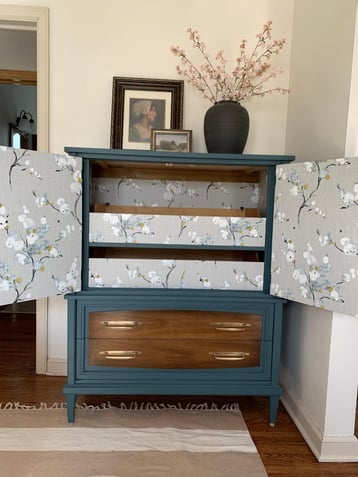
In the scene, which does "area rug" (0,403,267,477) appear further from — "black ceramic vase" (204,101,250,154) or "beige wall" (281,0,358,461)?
"black ceramic vase" (204,101,250,154)

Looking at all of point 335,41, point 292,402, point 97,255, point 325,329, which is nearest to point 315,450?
point 292,402

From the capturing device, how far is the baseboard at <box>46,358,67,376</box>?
85.0 inches

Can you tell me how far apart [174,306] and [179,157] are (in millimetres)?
669

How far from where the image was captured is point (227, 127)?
68.8 inches

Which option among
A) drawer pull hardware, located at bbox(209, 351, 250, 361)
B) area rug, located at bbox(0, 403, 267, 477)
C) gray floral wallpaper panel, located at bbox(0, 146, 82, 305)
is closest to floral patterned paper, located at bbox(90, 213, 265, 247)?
gray floral wallpaper panel, located at bbox(0, 146, 82, 305)

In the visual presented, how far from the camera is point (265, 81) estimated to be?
2.02m

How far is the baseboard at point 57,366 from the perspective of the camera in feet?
7.08

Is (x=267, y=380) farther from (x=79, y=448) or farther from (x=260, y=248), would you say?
(x=79, y=448)

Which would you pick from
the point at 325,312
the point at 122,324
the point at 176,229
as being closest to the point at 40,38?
the point at 176,229

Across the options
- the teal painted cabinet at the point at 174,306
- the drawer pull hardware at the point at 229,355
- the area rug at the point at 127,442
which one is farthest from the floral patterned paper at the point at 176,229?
the area rug at the point at 127,442

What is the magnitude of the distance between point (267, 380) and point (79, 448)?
0.88 m

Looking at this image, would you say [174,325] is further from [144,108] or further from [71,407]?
[144,108]

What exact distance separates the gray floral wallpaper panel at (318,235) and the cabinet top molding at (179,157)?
75mm

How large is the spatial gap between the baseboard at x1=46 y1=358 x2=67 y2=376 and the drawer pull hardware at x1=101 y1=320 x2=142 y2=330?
0.67m
